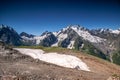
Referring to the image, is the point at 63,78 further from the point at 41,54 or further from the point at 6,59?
the point at 41,54

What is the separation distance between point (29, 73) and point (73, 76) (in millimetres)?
6083

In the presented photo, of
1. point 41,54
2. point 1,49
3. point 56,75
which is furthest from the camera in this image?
point 41,54

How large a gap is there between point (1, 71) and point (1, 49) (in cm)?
1439

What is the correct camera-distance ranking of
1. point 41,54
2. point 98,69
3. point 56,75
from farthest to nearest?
point 41,54
point 98,69
point 56,75

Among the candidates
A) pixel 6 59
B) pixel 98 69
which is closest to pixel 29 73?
pixel 6 59

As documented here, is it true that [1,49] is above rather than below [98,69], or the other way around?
above

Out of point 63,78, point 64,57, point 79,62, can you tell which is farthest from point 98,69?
point 63,78

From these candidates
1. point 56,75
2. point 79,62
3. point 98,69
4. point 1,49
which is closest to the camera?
point 56,75

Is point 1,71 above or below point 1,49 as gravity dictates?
below

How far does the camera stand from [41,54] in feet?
202

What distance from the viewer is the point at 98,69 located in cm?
4997

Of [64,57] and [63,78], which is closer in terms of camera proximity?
[63,78]

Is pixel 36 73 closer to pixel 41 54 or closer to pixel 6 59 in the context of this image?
pixel 6 59

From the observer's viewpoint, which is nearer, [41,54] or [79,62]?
[79,62]
